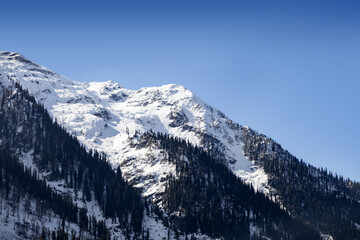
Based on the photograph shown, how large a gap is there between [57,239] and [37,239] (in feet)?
32.0

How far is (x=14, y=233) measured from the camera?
193875mm

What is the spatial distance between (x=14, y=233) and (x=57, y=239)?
66.4 ft

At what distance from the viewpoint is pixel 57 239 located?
653ft

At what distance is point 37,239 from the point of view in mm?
198875

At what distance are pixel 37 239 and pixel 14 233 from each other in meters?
11.4
